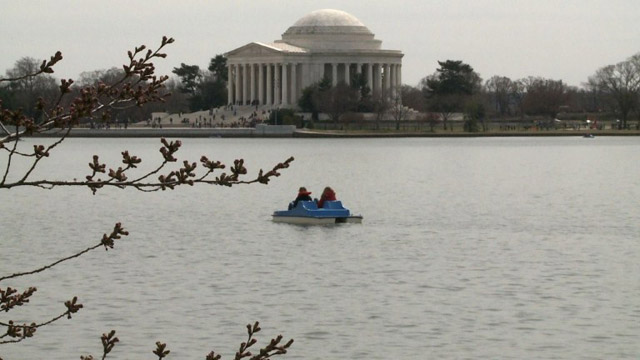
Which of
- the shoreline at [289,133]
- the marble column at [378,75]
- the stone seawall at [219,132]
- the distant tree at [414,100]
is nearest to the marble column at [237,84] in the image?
the marble column at [378,75]

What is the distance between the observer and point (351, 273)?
32781mm

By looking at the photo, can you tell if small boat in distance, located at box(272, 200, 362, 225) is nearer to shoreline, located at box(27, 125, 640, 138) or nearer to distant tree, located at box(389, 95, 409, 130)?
shoreline, located at box(27, 125, 640, 138)

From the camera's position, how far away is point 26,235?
4381 centimetres

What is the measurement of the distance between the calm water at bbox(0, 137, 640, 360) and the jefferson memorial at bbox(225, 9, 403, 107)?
363ft

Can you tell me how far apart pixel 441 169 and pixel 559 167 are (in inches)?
301

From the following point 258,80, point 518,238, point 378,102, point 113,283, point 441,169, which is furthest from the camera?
point 258,80

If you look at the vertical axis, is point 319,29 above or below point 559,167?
above

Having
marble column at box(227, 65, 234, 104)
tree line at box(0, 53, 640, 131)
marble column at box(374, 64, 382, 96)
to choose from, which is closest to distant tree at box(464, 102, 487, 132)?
tree line at box(0, 53, 640, 131)

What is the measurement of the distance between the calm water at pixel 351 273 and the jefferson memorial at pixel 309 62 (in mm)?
110606

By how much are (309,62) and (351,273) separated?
150058 millimetres

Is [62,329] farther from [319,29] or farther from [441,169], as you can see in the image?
[319,29]

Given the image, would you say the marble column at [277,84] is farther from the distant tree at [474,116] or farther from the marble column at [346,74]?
the distant tree at [474,116]

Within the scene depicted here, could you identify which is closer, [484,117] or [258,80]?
[484,117]

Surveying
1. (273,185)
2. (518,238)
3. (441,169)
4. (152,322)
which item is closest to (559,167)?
(441,169)
